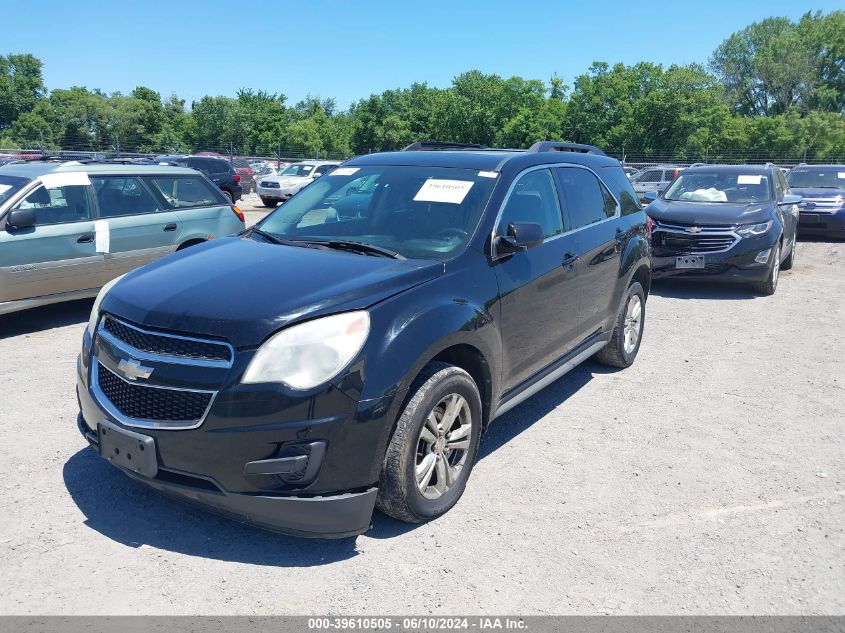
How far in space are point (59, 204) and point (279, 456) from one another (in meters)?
5.53

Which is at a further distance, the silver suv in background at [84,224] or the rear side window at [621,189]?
the silver suv in background at [84,224]

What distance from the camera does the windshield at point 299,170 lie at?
87.1 ft

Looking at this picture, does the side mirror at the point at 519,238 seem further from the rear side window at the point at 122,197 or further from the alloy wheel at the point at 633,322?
the rear side window at the point at 122,197

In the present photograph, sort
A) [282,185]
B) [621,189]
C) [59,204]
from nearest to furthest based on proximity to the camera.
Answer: [621,189] < [59,204] < [282,185]

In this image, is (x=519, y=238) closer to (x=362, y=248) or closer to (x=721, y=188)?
(x=362, y=248)

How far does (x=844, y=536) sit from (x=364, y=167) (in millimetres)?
3560

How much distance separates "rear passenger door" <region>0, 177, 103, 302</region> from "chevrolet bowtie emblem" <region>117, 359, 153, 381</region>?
171 inches

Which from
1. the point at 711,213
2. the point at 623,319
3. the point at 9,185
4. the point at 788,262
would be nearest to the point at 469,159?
the point at 623,319

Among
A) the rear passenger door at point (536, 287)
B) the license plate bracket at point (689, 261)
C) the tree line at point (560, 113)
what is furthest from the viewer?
the tree line at point (560, 113)

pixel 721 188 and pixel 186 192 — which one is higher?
pixel 186 192

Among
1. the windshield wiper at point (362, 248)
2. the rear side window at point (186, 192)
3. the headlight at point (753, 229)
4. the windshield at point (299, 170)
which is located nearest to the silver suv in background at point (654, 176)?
the windshield at point (299, 170)

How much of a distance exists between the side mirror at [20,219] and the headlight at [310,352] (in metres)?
4.97

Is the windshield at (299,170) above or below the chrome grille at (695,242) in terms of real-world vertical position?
above

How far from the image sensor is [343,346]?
3.01 m
